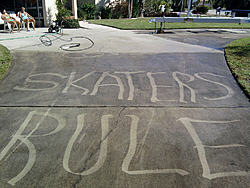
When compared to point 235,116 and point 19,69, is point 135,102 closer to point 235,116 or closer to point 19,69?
point 235,116

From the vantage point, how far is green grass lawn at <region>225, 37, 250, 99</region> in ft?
17.9

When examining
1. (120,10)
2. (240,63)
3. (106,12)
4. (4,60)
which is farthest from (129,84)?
(120,10)

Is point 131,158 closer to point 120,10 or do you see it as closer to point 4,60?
point 4,60

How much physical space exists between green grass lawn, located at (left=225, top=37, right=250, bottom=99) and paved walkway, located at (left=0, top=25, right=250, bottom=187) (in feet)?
0.56

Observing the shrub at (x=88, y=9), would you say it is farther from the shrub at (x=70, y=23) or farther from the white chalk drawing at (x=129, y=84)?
the white chalk drawing at (x=129, y=84)

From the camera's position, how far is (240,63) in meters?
6.65

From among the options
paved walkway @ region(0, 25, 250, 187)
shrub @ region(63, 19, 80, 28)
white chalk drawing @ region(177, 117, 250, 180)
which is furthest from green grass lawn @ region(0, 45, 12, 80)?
shrub @ region(63, 19, 80, 28)

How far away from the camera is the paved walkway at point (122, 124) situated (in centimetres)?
278

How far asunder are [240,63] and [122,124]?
4679 millimetres

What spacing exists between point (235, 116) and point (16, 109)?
4094mm

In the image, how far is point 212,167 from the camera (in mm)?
2896

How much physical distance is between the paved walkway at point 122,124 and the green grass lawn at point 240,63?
6.8 inches

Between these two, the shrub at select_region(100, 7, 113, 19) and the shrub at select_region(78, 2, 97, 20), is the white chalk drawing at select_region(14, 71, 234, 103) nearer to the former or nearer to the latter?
the shrub at select_region(78, 2, 97, 20)

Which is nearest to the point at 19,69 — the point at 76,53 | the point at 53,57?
the point at 53,57
